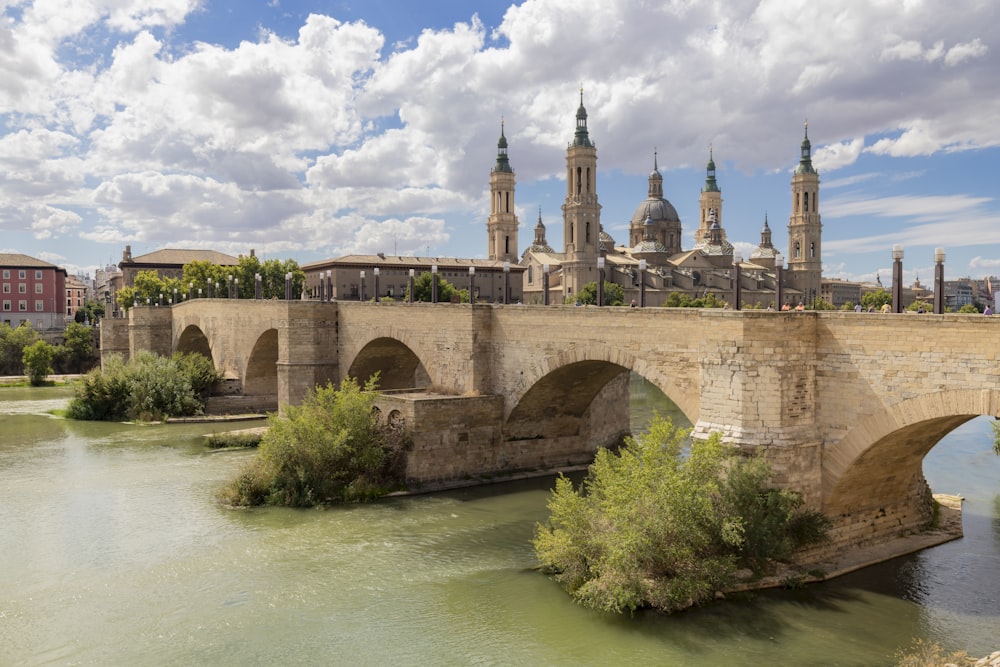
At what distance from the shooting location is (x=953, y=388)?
534 inches

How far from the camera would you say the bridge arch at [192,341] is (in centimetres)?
4866

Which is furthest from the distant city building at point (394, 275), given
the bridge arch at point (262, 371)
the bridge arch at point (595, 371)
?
the bridge arch at point (595, 371)

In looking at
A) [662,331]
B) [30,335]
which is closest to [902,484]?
[662,331]

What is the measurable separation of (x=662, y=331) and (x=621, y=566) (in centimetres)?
600

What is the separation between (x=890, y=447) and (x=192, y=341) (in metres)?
44.5

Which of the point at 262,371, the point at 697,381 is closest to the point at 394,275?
the point at 262,371

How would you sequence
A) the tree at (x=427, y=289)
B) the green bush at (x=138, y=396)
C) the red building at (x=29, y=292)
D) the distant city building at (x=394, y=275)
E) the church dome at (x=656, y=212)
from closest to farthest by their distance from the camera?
the green bush at (x=138, y=396)
the tree at (x=427, y=289)
the red building at (x=29, y=292)
the distant city building at (x=394, y=275)
the church dome at (x=656, y=212)

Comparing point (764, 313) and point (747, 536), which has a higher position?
point (764, 313)

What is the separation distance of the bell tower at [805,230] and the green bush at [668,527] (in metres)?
91.3

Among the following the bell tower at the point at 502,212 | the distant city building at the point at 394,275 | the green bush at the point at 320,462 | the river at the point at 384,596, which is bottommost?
the river at the point at 384,596

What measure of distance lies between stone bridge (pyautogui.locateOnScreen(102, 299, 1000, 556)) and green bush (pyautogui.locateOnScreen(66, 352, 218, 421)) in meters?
8.13

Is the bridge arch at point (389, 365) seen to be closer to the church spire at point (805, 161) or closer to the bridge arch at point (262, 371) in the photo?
the bridge arch at point (262, 371)

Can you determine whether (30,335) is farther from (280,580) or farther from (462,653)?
(462,653)

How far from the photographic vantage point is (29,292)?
75250 mm
